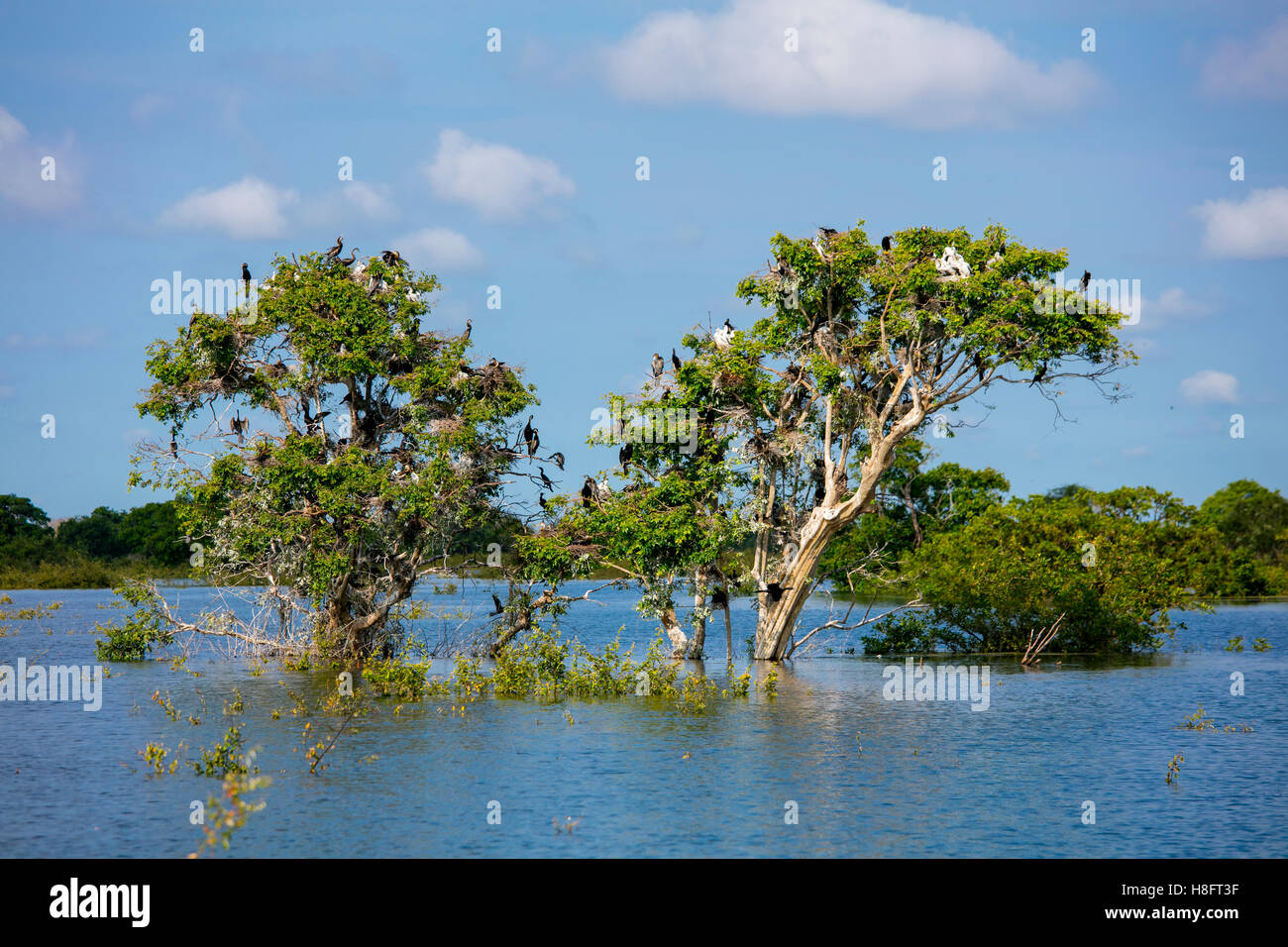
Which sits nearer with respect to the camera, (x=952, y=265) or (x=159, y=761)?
(x=159, y=761)

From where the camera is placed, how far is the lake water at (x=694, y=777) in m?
14.4

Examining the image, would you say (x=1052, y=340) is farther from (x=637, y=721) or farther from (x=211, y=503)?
(x=211, y=503)

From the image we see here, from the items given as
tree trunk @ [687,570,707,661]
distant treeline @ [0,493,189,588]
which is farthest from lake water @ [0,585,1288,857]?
distant treeline @ [0,493,189,588]

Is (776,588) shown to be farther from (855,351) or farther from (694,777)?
(694,777)

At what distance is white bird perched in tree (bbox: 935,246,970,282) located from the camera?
28.1 metres

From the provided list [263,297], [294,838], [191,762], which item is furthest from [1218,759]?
[263,297]

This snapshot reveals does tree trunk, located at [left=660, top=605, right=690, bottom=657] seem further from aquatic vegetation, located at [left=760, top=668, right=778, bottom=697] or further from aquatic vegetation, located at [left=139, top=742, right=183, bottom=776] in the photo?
aquatic vegetation, located at [left=139, top=742, right=183, bottom=776]

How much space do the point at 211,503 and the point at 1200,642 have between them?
3150cm

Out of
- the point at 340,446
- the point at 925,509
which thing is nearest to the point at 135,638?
the point at 340,446

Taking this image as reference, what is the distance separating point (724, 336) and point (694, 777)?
46.8 ft

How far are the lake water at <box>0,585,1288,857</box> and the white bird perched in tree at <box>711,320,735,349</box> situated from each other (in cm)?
825

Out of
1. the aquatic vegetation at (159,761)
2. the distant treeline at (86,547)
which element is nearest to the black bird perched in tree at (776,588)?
the aquatic vegetation at (159,761)

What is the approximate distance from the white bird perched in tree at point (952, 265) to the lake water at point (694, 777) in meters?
9.29

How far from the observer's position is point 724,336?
29703mm
